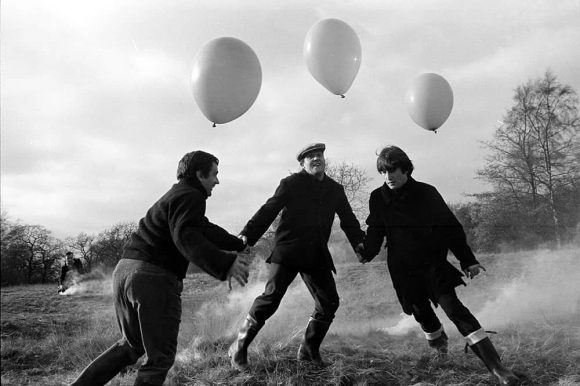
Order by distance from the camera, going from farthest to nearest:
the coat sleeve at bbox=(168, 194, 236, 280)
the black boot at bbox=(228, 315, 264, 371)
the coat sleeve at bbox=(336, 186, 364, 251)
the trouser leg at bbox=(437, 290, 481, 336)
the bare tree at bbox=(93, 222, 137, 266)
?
1. the bare tree at bbox=(93, 222, 137, 266)
2. the coat sleeve at bbox=(336, 186, 364, 251)
3. the black boot at bbox=(228, 315, 264, 371)
4. the trouser leg at bbox=(437, 290, 481, 336)
5. the coat sleeve at bbox=(168, 194, 236, 280)

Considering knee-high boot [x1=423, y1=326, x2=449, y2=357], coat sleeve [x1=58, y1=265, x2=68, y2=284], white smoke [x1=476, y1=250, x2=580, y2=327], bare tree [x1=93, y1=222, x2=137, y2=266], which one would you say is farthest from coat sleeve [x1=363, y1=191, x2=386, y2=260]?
coat sleeve [x1=58, y1=265, x2=68, y2=284]

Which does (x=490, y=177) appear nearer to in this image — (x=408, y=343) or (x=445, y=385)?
(x=408, y=343)

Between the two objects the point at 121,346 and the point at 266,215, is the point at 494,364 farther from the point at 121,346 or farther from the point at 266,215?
the point at 121,346

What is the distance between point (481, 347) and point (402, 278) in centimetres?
77

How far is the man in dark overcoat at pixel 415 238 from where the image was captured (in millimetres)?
3504

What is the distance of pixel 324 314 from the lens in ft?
11.5

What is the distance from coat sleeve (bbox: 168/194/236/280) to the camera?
258 centimetres

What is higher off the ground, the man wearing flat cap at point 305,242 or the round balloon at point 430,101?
the round balloon at point 430,101

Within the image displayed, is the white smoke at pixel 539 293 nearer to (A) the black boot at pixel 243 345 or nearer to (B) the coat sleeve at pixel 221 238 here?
(A) the black boot at pixel 243 345

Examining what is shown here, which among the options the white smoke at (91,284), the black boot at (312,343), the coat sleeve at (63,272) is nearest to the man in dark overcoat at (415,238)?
the black boot at (312,343)

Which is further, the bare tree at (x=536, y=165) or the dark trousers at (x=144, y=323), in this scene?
the bare tree at (x=536, y=165)

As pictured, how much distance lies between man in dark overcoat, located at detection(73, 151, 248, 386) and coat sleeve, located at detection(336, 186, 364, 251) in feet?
4.08

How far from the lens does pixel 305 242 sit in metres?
3.58

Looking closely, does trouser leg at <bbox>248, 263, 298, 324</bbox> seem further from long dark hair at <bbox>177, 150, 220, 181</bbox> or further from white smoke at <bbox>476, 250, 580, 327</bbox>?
white smoke at <bbox>476, 250, 580, 327</bbox>
